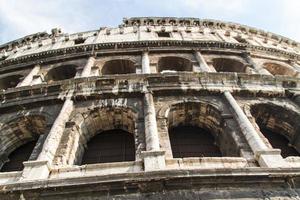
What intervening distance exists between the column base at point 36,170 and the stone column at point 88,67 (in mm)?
4818

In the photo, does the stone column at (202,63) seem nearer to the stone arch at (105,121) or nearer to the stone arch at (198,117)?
the stone arch at (198,117)

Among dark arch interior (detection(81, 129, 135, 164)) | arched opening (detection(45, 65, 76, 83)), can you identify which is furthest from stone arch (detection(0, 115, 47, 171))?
arched opening (detection(45, 65, 76, 83))

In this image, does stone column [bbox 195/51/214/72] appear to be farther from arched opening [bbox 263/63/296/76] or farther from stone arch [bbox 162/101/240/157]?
arched opening [bbox 263/63/296/76]

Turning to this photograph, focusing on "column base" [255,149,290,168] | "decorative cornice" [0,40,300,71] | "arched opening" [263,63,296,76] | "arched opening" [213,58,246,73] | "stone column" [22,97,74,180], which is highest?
"decorative cornice" [0,40,300,71]

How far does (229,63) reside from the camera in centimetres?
1247

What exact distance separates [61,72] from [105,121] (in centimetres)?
461

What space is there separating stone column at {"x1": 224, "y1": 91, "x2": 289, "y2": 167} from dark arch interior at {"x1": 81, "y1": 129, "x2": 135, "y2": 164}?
2656 millimetres

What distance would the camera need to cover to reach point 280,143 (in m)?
8.45

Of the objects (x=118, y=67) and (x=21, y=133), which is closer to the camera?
(x=21, y=133)

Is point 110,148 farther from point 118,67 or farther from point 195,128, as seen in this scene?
point 118,67

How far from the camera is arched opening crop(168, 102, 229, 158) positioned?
8.05 metres

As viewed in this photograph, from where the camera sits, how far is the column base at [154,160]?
232 inches

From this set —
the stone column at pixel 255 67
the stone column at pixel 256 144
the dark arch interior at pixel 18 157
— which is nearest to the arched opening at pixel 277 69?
the stone column at pixel 255 67

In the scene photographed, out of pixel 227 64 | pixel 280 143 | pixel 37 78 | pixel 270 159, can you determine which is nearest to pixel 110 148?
pixel 270 159
